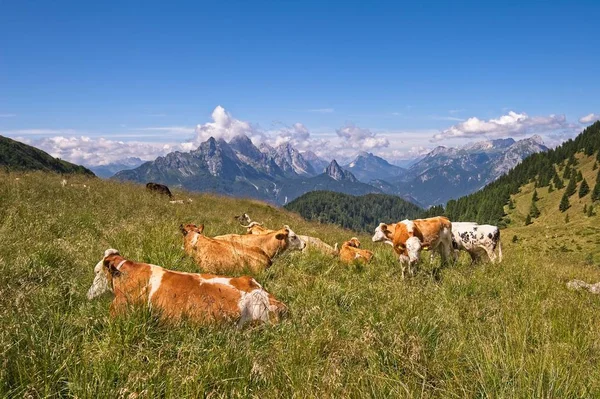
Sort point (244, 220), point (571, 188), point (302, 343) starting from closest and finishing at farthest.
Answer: point (302, 343) → point (244, 220) → point (571, 188)

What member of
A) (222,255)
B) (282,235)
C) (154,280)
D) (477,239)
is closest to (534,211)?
(477,239)

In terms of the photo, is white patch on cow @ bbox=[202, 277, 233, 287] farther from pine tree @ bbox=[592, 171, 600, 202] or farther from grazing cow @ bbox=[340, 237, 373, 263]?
pine tree @ bbox=[592, 171, 600, 202]

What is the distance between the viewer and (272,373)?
3670 mm

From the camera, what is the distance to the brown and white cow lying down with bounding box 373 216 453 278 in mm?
9523

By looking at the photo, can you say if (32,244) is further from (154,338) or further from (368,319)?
(368,319)

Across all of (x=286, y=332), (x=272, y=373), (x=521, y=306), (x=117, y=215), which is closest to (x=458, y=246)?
(x=521, y=306)

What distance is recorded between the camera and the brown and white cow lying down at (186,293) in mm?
4746

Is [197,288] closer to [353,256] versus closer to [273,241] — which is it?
[273,241]

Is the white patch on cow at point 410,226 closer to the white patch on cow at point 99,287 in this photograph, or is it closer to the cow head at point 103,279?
the cow head at point 103,279

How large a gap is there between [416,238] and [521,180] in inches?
7663

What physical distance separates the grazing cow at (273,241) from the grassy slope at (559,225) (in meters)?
64.1

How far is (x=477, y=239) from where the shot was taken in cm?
1283

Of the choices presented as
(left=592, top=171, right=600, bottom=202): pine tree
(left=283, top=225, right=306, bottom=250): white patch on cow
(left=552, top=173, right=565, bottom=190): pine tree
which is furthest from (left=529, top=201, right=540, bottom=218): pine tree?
(left=283, top=225, right=306, bottom=250): white patch on cow

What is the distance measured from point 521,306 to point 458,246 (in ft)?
24.1
